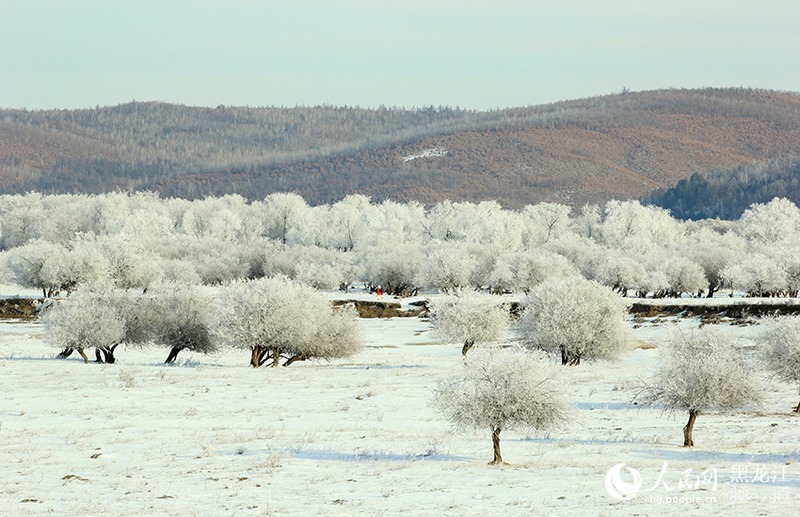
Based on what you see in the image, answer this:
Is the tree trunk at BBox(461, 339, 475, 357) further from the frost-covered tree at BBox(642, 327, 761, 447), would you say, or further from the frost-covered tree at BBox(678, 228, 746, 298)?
the frost-covered tree at BBox(678, 228, 746, 298)

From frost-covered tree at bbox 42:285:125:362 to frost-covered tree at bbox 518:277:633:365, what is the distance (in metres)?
18.6

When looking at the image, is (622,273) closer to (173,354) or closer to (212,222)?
(173,354)

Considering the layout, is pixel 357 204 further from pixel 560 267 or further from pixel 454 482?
pixel 454 482

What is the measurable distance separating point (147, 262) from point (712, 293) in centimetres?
5234

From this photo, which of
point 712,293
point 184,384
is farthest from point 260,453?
point 712,293

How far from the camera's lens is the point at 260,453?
23.7 metres

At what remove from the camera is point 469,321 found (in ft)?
167

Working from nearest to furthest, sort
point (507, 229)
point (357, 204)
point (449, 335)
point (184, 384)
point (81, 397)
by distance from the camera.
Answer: point (81, 397), point (184, 384), point (449, 335), point (507, 229), point (357, 204)

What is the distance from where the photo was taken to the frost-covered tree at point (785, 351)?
98.0 ft

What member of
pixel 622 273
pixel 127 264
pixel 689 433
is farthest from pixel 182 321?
pixel 622 273

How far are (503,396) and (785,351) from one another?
11913mm

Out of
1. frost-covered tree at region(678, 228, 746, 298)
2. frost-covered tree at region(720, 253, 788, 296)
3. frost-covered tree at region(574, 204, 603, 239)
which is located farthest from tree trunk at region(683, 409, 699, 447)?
frost-covered tree at region(574, 204, 603, 239)

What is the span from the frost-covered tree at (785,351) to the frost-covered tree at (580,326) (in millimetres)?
14282

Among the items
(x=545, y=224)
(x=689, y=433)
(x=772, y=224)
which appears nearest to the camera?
(x=689, y=433)
